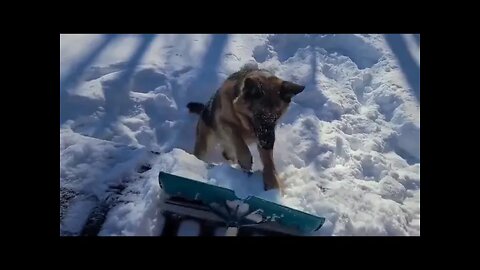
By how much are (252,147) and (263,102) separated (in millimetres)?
778

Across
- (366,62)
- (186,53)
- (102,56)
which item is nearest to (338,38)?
(366,62)

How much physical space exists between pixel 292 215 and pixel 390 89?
3.03 metres

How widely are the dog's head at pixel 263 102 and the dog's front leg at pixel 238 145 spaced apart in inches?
8.8

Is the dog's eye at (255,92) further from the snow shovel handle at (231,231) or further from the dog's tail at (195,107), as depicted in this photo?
the snow shovel handle at (231,231)

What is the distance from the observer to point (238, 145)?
4715 mm

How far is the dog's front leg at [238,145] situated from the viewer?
181 inches

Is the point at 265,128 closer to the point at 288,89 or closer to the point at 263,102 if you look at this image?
the point at 263,102

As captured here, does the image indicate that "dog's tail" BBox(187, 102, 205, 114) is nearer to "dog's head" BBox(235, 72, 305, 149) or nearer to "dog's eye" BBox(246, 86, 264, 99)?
"dog's head" BBox(235, 72, 305, 149)

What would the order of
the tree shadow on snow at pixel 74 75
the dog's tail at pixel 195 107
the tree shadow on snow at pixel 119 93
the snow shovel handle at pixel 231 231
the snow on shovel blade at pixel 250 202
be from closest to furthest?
the snow shovel handle at pixel 231 231, the snow on shovel blade at pixel 250 202, the tree shadow on snow at pixel 74 75, the tree shadow on snow at pixel 119 93, the dog's tail at pixel 195 107

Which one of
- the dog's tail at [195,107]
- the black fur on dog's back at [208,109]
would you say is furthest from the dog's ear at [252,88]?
the dog's tail at [195,107]

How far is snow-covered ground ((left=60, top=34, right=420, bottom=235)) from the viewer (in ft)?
13.1

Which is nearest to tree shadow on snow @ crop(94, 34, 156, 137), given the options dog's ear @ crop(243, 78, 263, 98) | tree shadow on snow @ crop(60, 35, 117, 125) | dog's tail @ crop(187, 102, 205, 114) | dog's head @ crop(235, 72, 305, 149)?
tree shadow on snow @ crop(60, 35, 117, 125)

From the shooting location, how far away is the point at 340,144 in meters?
5.36

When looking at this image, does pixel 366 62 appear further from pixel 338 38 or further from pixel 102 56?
pixel 102 56
